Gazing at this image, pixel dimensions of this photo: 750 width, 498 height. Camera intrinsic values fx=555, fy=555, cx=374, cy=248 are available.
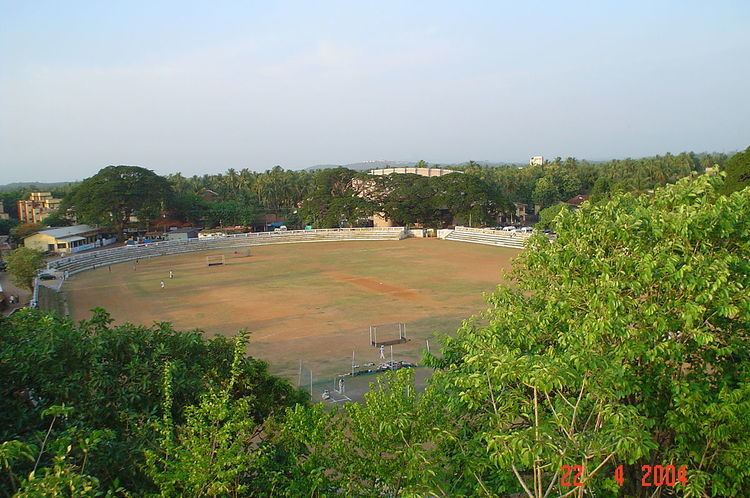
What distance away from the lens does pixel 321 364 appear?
15.8 m

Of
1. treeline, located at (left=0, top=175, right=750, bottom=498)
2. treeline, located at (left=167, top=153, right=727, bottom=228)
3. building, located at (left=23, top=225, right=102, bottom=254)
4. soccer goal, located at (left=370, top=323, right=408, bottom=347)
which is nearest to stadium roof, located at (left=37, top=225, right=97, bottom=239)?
building, located at (left=23, top=225, right=102, bottom=254)

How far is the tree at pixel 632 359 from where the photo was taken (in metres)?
4.63

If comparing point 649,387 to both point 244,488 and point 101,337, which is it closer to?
point 244,488

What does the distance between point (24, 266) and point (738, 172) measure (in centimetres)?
3796

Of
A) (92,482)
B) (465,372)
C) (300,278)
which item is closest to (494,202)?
(300,278)

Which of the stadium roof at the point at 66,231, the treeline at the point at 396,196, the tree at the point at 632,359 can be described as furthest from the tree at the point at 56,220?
the tree at the point at 632,359

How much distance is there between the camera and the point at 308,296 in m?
25.5

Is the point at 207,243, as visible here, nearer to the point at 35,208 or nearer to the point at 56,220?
the point at 56,220

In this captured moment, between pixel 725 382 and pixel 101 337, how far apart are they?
7.01m

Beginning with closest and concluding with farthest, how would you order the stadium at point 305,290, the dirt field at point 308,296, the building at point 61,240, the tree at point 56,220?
the stadium at point 305,290 → the dirt field at point 308,296 → the building at point 61,240 → the tree at point 56,220

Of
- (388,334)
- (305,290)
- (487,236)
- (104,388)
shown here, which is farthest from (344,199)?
(104,388)

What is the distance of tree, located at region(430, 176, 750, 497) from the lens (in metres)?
A: 4.63

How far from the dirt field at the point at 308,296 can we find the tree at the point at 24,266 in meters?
1.89
